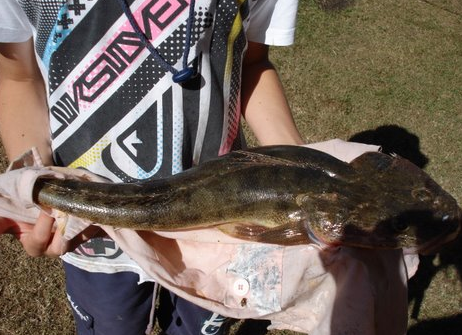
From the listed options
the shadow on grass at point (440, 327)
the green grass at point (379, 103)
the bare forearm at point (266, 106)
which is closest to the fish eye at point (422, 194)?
the bare forearm at point (266, 106)

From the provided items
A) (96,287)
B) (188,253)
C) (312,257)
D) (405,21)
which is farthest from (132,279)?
(405,21)

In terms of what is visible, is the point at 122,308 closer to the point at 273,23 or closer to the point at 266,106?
the point at 266,106

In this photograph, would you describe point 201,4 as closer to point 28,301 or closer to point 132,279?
point 132,279

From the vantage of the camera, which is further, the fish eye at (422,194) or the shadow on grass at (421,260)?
the shadow on grass at (421,260)

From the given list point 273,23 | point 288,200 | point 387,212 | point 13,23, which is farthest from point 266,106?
point 13,23

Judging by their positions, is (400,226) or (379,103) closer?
(400,226)

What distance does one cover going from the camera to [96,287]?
6.60 ft

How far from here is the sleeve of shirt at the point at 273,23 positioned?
1.83 metres

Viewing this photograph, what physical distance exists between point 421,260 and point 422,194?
9.01 ft

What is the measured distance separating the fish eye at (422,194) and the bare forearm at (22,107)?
132 centimetres

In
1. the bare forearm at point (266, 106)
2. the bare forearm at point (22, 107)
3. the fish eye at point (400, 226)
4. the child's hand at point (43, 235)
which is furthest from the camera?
the bare forearm at point (266, 106)

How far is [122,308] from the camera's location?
208 cm

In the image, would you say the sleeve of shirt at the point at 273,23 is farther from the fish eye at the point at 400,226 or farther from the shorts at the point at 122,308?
the shorts at the point at 122,308

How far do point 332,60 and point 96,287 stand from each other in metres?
3.94
